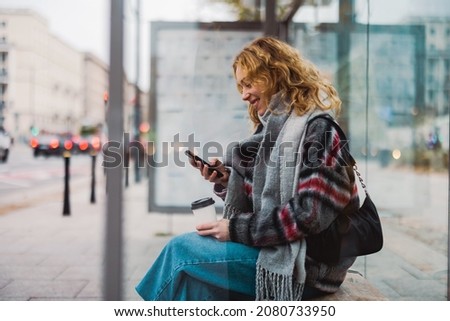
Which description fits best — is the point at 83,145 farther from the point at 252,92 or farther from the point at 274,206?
the point at 274,206

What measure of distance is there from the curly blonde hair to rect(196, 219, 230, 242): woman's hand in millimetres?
484

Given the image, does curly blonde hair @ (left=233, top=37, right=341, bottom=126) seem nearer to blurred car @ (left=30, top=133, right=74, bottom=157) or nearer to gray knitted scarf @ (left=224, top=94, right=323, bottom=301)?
gray knitted scarf @ (left=224, top=94, right=323, bottom=301)

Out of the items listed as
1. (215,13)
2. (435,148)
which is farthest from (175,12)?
(435,148)

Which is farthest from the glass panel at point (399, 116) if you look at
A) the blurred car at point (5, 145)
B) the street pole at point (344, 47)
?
the blurred car at point (5, 145)

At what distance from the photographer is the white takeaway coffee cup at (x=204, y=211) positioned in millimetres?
2066

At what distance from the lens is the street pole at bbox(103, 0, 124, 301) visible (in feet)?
6.38

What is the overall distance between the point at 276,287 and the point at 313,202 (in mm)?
329

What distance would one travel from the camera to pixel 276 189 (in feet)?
6.39

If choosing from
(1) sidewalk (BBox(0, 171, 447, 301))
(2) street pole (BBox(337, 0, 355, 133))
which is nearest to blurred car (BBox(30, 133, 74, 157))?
(1) sidewalk (BBox(0, 171, 447, 301))

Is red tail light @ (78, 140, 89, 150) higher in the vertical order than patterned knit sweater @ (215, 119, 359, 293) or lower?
higher

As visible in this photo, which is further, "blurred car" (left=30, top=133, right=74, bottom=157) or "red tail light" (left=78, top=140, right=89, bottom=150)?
"red tail light" (left=78, top=140, right=89, bottom=150)

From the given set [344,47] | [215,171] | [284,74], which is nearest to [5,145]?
[344,47]

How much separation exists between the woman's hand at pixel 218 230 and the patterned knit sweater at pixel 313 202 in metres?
0.02
